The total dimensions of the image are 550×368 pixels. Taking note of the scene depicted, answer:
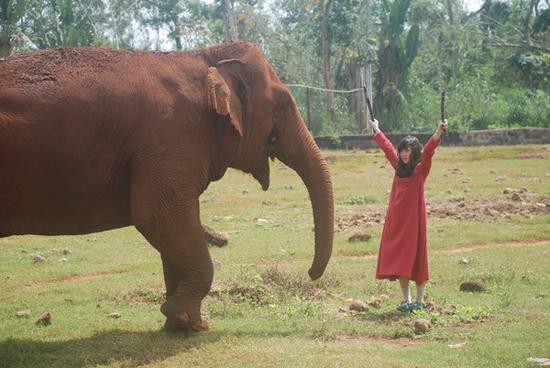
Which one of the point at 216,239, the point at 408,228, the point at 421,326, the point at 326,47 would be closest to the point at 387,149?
the point at 408,228

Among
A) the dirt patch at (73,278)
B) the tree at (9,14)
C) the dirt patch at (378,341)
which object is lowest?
the dirt patch at (73,278)

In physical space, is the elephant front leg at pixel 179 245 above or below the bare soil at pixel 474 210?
above

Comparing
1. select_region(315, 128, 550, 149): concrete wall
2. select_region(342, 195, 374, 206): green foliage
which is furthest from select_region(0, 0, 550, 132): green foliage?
select_region(342, 195, 374, 206): green foliage

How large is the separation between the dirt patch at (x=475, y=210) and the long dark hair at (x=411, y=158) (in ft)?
19.2

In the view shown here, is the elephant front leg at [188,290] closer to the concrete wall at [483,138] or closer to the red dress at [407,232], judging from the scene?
the red dress at [407,232]

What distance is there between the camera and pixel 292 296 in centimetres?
888

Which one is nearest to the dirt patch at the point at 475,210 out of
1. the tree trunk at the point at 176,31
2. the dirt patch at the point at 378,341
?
the dirt patch at the point at 378,341

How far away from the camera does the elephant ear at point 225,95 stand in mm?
7285

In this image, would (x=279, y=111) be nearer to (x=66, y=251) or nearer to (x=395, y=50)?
(x=66, y=251)

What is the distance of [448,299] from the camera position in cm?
884

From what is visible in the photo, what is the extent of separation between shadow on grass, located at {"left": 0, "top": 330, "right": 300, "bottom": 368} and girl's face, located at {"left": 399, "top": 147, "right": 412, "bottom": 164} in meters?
2.23

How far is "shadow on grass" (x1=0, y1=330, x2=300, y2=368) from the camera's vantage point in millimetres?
6660

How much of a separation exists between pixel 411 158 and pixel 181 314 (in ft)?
9.51

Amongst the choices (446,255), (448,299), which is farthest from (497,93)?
(448,299)
